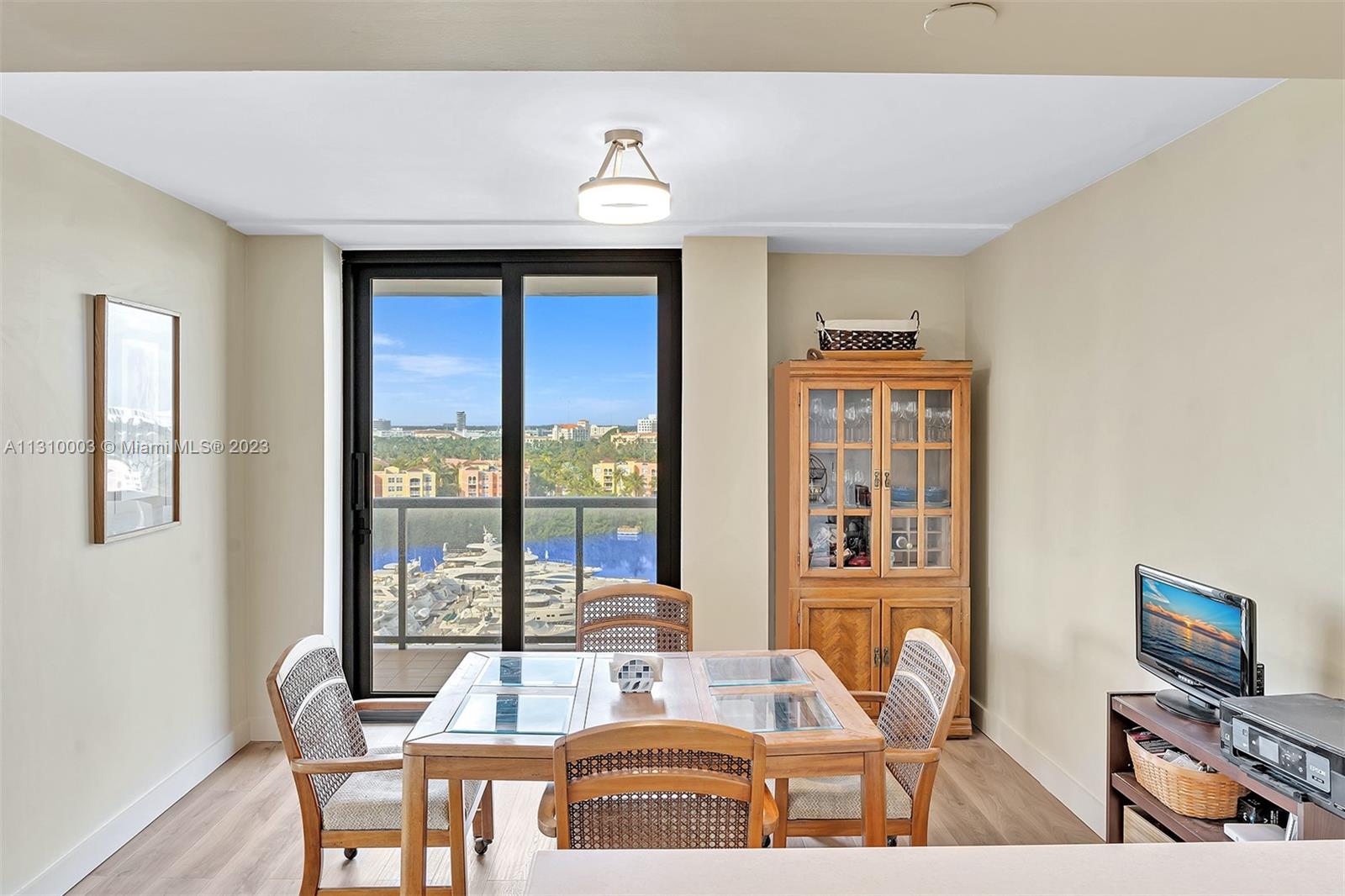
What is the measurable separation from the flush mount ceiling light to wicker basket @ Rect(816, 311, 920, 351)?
1733mm

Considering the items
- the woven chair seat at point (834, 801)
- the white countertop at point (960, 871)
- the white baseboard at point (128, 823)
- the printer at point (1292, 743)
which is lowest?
the white baseboard at point (128, 823)

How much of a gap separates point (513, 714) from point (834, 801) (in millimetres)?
1001

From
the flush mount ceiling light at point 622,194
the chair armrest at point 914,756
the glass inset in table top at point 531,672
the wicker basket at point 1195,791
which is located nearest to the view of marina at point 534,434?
the glass inset in table top at point 531,672

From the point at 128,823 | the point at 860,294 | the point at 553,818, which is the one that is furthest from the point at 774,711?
the point at 860,294

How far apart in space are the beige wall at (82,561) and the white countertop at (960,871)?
2.54 metres

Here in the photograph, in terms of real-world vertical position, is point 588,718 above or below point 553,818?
above

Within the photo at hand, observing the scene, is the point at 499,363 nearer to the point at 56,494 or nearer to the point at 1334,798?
the point at 56,494

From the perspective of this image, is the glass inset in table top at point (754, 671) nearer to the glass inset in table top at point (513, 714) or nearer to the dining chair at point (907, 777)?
the dining chair at point (907, 777)

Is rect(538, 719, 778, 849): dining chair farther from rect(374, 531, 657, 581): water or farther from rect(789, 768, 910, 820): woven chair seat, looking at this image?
rect(374, 531, 657, 581): water

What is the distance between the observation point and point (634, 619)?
11.4 ft

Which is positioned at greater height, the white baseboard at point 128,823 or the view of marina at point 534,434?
the view of marina at point 534,434

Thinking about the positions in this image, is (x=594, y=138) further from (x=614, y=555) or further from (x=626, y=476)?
(x=614, y=555)

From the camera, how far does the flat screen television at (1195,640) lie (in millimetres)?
2199

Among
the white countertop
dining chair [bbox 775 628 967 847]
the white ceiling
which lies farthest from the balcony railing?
the white countertop
